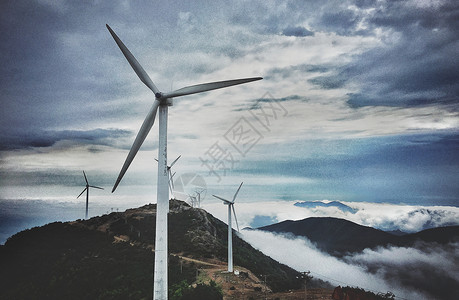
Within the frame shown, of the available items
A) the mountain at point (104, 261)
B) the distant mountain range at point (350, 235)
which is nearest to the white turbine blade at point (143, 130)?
the mountain at point (104, 261)

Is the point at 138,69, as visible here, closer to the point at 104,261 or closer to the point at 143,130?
the point at 143,130

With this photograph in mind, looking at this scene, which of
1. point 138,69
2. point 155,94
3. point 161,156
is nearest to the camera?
point 161,156

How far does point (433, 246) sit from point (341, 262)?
37229mm

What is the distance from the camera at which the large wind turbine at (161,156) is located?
88.8 feet

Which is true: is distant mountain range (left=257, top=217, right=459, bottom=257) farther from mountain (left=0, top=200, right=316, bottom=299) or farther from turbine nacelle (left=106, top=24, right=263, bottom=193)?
turbine nacelle (left=106, top=24, right=263, bottom=193)

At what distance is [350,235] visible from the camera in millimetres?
162125

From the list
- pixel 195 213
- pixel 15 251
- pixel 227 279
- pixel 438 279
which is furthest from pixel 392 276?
pixel 15 251

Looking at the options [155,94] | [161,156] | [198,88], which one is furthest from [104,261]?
[198,88]

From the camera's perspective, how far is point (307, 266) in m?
139

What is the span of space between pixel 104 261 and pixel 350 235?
435 feet

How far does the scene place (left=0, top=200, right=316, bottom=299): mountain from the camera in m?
55.9

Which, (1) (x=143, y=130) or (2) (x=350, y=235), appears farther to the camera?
(2) (x=350, y=235)

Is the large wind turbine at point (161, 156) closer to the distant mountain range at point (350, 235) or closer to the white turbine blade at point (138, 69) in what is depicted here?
the white turbine blade at point (138, 69)

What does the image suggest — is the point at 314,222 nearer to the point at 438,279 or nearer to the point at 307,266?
the point at 307,266
